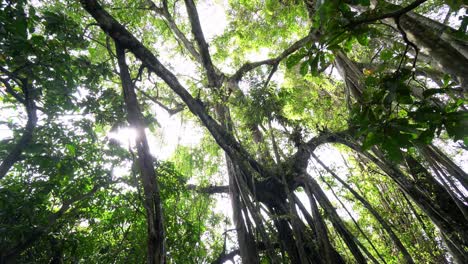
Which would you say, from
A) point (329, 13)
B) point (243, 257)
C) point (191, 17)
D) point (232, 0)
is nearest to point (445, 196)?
point (243, 257)

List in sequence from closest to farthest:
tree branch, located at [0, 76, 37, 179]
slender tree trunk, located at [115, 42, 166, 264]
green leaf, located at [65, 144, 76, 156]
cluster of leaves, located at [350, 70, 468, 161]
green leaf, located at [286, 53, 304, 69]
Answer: cluster of leaves, located at [350, 70, 468, 161] < green leaf, located at [286, 53, 304, 69] < slender tree trunk, located at [115, 42, 166, 264] < tree branch, located at [0, 76, 37, 179] < green leaf, located at [65, 144, 76, 156]

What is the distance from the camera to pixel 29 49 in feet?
7.57

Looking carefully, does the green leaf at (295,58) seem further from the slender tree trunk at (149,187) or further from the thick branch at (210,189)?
the thick branch at (210,189)

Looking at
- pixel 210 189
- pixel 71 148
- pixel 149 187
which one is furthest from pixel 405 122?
pixel 210 189

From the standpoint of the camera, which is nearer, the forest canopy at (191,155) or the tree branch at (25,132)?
the forest canopy at (191,155)

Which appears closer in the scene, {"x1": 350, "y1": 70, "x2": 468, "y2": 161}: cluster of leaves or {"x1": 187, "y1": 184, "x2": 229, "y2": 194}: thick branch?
{"x1": 350, "y1": 70, "x2": 468, "y2": 161}: cluster of leaves

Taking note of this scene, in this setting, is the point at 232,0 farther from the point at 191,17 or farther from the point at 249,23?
the point at 191,17

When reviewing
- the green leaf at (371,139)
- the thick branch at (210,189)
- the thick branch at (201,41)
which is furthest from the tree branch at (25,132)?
the green leaf at (371,139)

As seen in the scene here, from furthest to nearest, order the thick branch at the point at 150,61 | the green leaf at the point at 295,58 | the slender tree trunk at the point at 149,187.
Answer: the thick branch at the point at 150,61 < the slender tree trunk at the point at 149,187 < the green leaf at the point at 295,58

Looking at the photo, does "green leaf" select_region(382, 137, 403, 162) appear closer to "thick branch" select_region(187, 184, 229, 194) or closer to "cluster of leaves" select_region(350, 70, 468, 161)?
"cluster of leaves" select_region(350, 70, 468, 161)

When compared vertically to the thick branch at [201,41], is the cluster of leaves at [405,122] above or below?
below

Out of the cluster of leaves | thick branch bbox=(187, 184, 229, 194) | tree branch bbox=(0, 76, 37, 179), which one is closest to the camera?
the cluster of leaves

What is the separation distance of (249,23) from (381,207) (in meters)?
5.97

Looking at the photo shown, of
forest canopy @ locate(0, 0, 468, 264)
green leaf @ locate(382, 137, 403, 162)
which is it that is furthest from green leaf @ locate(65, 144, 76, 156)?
green leaf @ locate(382, 137, 403, 162)
